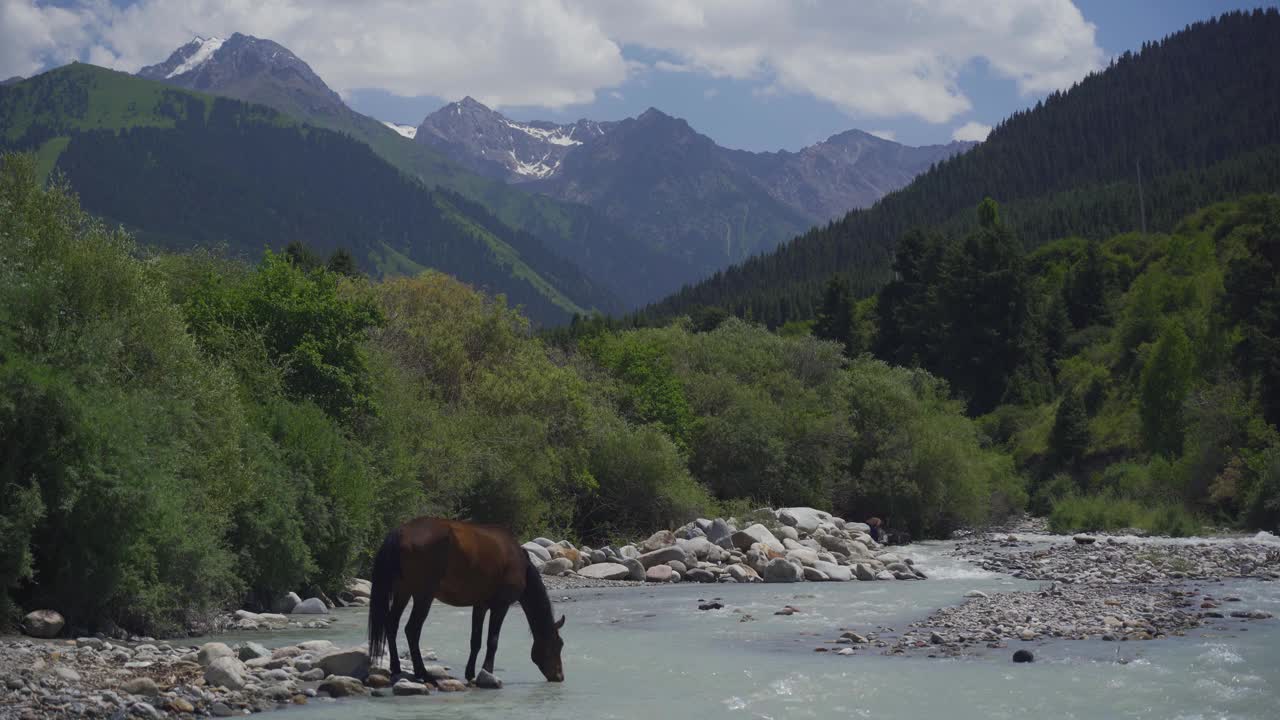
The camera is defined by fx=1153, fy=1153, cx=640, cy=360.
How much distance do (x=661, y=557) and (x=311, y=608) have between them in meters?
13.9

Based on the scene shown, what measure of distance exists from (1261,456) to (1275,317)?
832 centimetres

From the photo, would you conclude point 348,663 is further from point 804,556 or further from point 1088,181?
point 1088,181

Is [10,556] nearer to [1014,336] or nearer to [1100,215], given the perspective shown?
[1014,336]

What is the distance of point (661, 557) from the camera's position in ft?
122

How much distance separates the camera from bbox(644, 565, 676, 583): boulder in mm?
35781

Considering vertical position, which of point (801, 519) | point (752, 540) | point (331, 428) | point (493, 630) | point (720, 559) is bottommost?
point (720, 559)

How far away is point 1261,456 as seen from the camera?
159ft

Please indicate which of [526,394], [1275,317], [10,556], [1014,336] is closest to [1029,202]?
[1014,336]

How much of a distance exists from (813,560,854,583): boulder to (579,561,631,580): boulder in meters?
6.13

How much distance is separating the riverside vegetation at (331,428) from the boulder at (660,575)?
20.3 ft

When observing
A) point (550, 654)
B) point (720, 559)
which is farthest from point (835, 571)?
point (550, 654)

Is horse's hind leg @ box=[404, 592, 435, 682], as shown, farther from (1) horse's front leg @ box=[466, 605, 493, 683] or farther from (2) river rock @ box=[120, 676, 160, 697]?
(2) river rock @ box=[120, 676, 160, 697]

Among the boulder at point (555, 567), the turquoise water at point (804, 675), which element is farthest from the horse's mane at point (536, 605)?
the boulder at point (555, 567)

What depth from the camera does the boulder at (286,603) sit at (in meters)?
25.4
